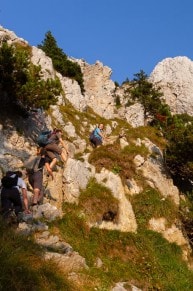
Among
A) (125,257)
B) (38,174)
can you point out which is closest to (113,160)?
(38,174)

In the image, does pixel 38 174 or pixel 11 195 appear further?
pixel 38 174

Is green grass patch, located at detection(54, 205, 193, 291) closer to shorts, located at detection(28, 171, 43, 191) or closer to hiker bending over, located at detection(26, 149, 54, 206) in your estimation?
hiker bending over, located at detection(26, 149, 54, 206)

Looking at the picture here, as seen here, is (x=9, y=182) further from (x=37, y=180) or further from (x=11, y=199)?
(x=37, y=180)

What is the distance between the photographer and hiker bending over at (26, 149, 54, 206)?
13.2 m

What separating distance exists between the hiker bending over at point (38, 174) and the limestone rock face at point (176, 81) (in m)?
47.3

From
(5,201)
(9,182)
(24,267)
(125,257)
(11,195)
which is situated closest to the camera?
(24,267)

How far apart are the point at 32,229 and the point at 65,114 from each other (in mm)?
15530

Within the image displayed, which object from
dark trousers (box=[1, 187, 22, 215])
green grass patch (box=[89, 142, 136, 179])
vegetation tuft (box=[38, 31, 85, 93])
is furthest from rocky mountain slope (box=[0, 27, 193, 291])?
vegetation tuft (box=[38, 31, 85, 93])

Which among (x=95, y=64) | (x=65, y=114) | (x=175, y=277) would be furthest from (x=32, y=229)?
(x=95, y=64)

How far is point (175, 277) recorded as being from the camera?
13.4 meters

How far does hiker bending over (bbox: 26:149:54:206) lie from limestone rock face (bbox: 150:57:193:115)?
4730 centimetres

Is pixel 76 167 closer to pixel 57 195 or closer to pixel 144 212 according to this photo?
pixel 57 195

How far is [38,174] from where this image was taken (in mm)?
13625

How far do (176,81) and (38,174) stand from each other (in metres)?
59.5
